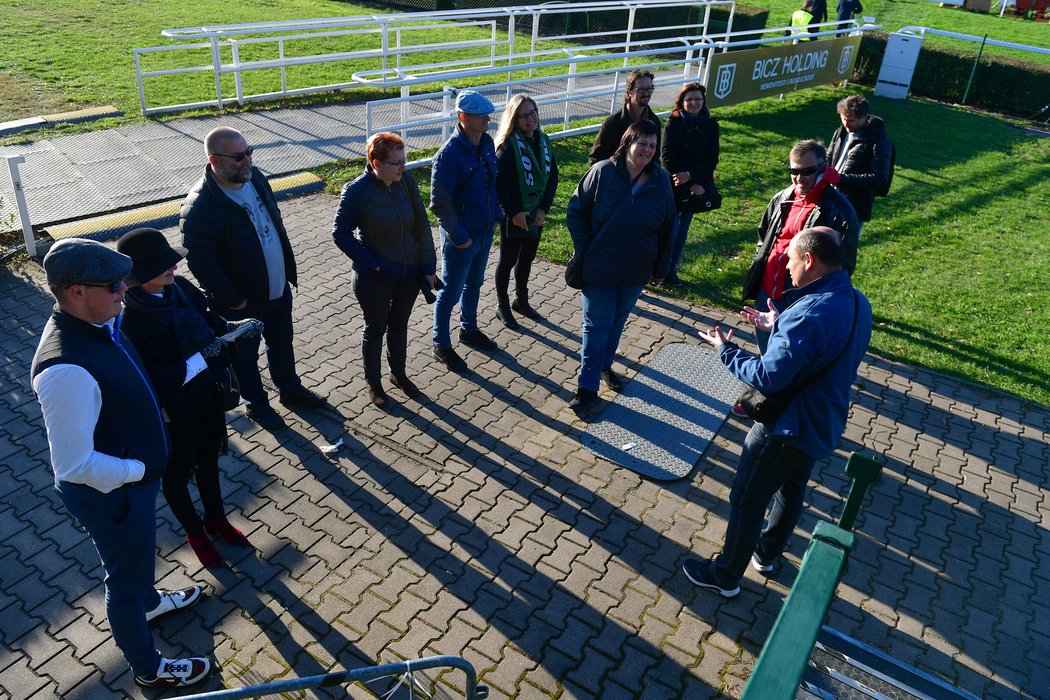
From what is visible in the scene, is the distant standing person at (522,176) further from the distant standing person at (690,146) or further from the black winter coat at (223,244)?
the black winter coat at (223,244)

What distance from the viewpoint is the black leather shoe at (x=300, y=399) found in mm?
5316

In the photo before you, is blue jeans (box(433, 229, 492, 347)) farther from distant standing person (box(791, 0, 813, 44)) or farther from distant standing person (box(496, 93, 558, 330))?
distant standing person (box(791, 0, 813, 44))

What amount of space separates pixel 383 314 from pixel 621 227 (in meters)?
1.69

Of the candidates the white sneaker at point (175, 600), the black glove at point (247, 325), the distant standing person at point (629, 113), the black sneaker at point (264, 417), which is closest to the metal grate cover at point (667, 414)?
the distant standing person at point (629, 113)

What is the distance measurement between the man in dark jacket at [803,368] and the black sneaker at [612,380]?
2.07m

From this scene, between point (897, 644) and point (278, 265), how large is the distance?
4.07 m

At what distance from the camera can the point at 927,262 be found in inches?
338

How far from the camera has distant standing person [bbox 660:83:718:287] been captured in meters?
6.57

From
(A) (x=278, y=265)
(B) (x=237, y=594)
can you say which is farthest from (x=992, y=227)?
(B) (x=237, y=594)

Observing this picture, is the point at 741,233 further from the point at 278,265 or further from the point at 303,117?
the point at 303,117

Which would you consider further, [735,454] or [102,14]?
[102,14]

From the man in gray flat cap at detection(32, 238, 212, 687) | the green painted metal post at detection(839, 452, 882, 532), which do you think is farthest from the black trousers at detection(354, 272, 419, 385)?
the green painted metal post at detection(839, 452, 882, 532)

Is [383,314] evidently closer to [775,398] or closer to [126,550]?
[126,550]

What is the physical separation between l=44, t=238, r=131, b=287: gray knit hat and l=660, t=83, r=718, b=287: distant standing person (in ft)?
15.4
